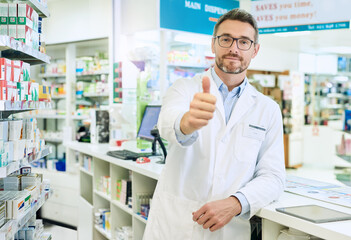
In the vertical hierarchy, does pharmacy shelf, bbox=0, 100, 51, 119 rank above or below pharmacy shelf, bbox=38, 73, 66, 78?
below

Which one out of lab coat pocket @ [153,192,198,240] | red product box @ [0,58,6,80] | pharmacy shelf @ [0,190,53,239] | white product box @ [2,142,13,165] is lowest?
pharmacy shelf @ [0,190,53,239]

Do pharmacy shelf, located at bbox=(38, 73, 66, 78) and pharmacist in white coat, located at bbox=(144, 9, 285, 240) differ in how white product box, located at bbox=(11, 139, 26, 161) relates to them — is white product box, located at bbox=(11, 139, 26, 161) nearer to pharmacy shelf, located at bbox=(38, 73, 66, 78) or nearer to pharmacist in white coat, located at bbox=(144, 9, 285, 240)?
pharmacist in white coat, located at bbox=(144, 9, 285, 240)

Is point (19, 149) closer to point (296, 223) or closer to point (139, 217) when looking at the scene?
point (139, 217)

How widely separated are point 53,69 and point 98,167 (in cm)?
345

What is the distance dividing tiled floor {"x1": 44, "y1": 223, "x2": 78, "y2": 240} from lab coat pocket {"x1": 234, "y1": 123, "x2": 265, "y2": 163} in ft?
14.1

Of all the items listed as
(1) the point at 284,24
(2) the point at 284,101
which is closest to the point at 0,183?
(1) the point at 284,24

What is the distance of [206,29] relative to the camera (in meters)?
5.84

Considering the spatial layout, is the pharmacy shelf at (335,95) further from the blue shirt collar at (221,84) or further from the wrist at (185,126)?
the wrist at (185,126)

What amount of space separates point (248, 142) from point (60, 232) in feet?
15.3

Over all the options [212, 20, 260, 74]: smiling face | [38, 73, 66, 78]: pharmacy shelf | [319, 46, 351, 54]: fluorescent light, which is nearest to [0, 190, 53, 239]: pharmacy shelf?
[212, 20, 260, 74]: smiling face

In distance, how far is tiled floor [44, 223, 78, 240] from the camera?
5.56 metres

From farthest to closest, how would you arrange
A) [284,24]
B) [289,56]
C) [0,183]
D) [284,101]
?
1. [289,56]
2. [284,101]
3. [284,24]
4. [0,183]

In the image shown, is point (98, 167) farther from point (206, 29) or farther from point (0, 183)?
point (206, 29)

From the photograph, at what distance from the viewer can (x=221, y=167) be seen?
1872 millimetres
